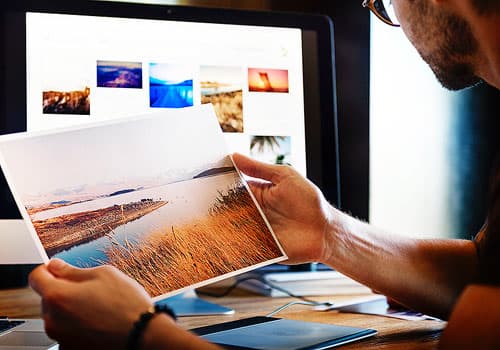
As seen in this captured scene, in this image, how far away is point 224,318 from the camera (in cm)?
108

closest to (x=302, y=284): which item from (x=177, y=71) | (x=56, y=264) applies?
(x=177, y=71)

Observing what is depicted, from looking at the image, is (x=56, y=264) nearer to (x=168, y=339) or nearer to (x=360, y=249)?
(x=168, y=339)

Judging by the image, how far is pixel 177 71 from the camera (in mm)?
1204

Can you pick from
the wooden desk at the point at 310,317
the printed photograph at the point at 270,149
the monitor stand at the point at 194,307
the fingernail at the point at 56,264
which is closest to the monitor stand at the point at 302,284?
the wooden desk at the point at 310,317

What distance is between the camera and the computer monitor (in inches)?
45.1

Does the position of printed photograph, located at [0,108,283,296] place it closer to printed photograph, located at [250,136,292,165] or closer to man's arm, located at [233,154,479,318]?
man's arm, located at [233,154,479,318]

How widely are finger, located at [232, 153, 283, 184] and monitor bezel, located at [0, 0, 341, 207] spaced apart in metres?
0.27

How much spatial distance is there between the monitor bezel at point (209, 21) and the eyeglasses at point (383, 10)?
22 centimetres

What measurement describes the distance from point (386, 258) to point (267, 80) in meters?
0.40

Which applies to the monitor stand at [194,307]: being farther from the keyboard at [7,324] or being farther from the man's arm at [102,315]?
the man's arm at [102,315]

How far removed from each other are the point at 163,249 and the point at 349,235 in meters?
0.33

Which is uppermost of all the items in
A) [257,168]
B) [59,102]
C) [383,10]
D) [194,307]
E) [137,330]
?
[383,10]

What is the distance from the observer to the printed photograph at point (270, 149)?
1241 mm

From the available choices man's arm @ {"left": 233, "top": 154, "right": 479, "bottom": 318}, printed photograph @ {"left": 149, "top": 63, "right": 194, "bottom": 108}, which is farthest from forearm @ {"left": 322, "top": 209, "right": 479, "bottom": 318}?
printed photograph @ {"left": 149, "top": 63, "right": 194, "bottom": 108}
